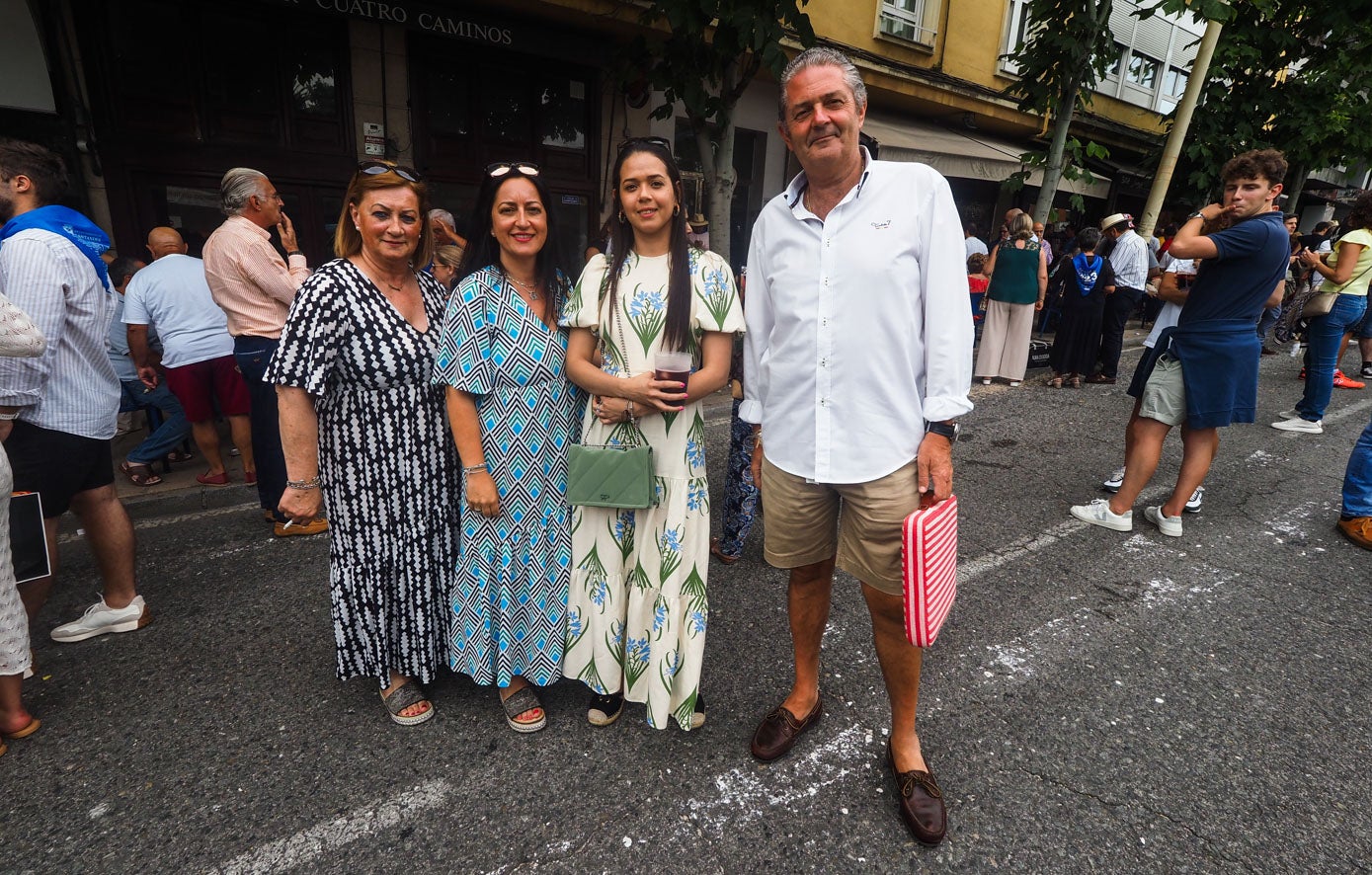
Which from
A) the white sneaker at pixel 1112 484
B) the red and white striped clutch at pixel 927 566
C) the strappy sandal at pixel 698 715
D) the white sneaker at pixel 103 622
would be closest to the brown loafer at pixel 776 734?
the strappy sandal at pixel 698 715

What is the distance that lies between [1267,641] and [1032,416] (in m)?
3.90

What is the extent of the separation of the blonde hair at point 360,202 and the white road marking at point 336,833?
5.46 feet

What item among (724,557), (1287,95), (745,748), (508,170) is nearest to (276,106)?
(508,170)

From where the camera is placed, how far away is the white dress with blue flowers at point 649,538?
2.02 metres

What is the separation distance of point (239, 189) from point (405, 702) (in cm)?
284

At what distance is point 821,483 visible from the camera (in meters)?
2.01

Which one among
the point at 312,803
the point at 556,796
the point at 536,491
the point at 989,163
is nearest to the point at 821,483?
the point at 536,491

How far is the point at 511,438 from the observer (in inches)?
82.8

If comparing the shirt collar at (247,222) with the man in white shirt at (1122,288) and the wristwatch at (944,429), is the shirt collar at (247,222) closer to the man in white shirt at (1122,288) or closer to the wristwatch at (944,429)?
the wristwatch at (944,429)

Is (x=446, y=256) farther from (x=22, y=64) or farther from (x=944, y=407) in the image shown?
(x=22, y=64)

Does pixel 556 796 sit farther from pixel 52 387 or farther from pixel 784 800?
pixel 52 387

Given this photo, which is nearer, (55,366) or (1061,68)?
(55,366)

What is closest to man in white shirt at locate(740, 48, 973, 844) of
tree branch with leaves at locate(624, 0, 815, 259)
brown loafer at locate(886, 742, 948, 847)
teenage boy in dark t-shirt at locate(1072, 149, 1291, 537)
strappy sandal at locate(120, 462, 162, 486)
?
brown loafer at locate(886, 742, 948, 847)

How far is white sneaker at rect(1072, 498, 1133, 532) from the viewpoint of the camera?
398cm
